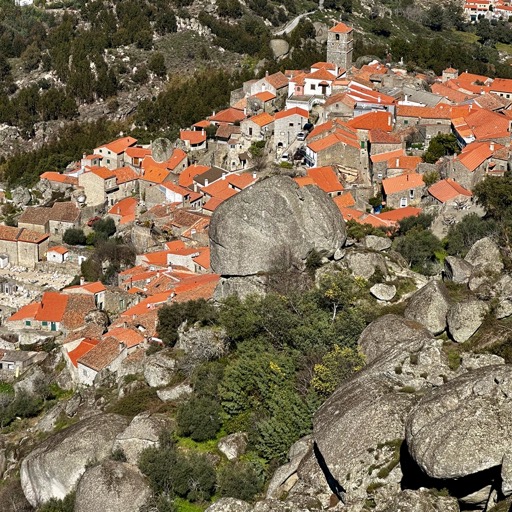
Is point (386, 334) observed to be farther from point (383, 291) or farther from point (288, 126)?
point (288, 126)

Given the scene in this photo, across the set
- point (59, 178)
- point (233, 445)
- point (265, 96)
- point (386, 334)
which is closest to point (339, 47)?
point (265, 96)

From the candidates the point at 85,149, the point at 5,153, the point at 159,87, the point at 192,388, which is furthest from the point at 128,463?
the point at 159,87

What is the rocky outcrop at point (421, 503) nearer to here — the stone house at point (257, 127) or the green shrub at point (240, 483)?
the green shrub at point (240, 483)

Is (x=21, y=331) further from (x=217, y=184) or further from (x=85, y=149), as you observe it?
(x=85, y=149)

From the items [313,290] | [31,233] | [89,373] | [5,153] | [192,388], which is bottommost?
[5,153]

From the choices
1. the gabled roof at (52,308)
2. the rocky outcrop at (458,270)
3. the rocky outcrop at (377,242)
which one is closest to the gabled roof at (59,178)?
the gabled roof at (52,308)
